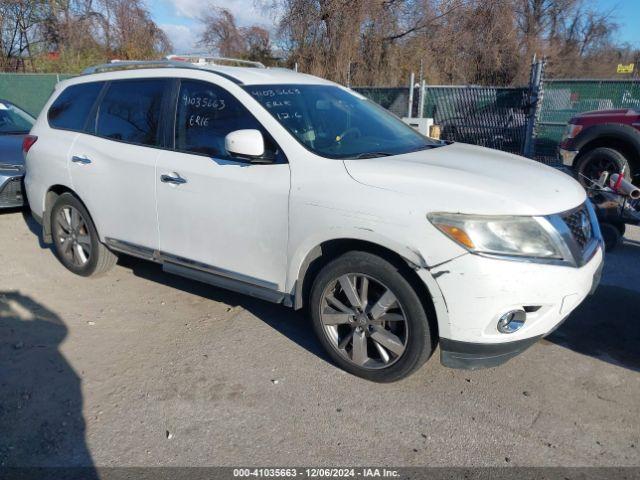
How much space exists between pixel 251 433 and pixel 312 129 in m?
1.99

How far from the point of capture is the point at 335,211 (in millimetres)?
3164

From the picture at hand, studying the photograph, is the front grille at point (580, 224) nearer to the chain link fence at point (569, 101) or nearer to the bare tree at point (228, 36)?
the chain link fence at point (569, 101)

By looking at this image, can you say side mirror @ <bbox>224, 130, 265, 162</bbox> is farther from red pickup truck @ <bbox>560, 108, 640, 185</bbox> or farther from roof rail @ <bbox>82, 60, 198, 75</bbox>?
red pickup truck @ <bbox>560, 108, 640, 185</bbox>

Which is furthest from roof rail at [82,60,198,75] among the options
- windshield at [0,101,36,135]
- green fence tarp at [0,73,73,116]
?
green fence tarp at [0,73,73,116]

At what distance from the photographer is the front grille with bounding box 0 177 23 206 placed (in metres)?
6.84

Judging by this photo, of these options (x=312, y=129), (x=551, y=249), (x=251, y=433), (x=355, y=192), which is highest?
(x=312, y=129)

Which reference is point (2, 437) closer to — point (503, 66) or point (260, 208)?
point (260, 208)

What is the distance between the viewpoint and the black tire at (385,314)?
3.04m

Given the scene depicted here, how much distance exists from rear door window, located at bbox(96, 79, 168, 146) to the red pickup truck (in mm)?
6132

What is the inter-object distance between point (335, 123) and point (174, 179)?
124 cm

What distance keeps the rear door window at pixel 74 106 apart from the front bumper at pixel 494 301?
11.7 feet

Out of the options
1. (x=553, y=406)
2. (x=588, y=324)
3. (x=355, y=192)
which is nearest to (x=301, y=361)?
(x=355, y=192)

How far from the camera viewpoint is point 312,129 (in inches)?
145

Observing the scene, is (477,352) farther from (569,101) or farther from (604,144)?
(569,101)
